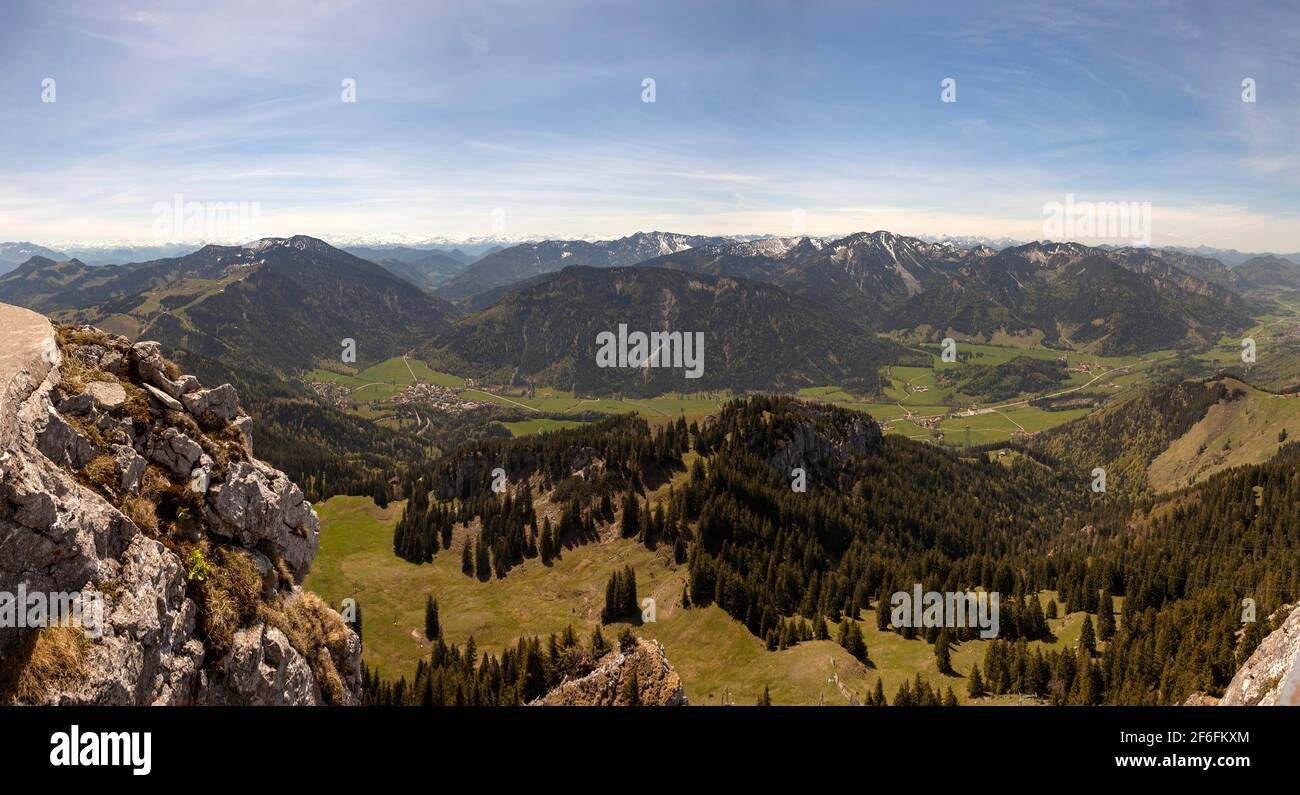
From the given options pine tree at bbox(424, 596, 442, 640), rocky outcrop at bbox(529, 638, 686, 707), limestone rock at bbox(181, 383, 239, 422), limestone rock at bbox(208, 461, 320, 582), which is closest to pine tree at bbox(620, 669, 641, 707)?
rocky outcrop at bbox(529, 638, 686, 707)

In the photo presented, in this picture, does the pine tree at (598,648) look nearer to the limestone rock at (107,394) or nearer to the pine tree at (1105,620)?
the limestone rock at (107,394)

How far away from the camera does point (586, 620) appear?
395 ft

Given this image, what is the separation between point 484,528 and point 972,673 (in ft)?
399

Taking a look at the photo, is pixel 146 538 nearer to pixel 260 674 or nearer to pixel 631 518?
pixel 260 674

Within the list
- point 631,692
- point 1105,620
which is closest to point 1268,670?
point 631,692

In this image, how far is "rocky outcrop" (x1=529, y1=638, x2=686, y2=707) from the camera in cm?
3803

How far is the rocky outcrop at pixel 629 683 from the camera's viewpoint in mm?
38031

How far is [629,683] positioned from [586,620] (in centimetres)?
8760

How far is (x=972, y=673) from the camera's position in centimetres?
8912

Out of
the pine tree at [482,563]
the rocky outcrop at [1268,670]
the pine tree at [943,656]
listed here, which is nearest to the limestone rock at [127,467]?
the rocky outcrop at [1268,670]

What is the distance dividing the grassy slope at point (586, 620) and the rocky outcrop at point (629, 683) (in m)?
53.2

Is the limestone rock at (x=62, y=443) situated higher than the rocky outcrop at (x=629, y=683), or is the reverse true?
the limestone rock at (x=62, y=443)
